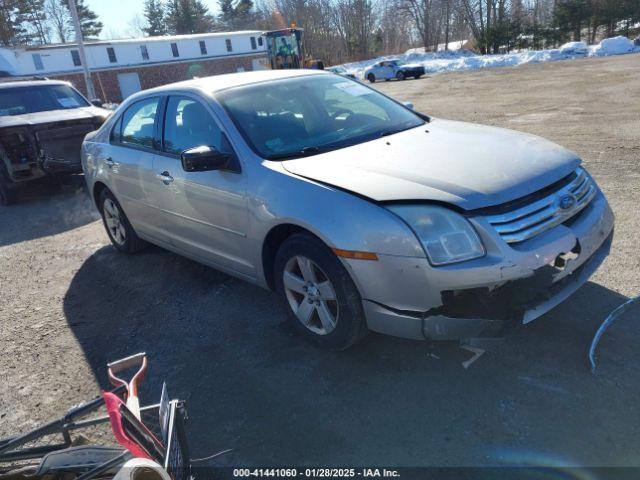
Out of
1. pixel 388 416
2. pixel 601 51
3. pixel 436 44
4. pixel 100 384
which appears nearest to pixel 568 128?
pixel 388 416

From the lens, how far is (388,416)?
266 centimetres

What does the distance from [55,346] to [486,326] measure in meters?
3.15

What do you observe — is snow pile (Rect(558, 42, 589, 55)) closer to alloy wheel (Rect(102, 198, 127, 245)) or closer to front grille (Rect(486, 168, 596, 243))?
alloy wheel (Rect(102, 198, 127, 245))

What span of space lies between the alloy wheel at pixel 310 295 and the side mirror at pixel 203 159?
33.4 inches

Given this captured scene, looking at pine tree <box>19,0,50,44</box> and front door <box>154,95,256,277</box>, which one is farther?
pine tree <box>19,0,50,44</box>

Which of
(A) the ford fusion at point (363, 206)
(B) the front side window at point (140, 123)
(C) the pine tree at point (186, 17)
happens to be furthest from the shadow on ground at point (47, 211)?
(C) the pine tree at point (186, 17)

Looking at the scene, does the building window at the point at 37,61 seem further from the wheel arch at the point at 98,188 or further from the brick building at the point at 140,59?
the wheel arch at the point at 98,188

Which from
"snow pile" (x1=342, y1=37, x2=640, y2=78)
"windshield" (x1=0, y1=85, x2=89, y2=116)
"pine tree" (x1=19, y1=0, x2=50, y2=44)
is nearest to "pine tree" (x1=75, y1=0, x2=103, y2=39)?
"pine tree" (x1=19, y1=0, x2=50, y2=44)

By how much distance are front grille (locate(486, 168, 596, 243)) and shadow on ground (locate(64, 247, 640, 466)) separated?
29.8 inches

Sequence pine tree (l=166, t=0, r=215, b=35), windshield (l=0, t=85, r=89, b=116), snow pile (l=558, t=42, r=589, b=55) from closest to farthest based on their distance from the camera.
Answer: windshield (l=0, t=85, r=89, b=116)
snow pile (l=558, t=42, r=589, b=55)
pine tree (l=166, t=0, r=215, b=35)

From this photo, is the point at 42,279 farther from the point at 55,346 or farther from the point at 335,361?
the point at 335,361

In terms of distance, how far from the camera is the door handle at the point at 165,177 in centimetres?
410

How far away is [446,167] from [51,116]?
7.99m

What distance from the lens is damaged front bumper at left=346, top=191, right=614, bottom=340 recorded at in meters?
2.55
